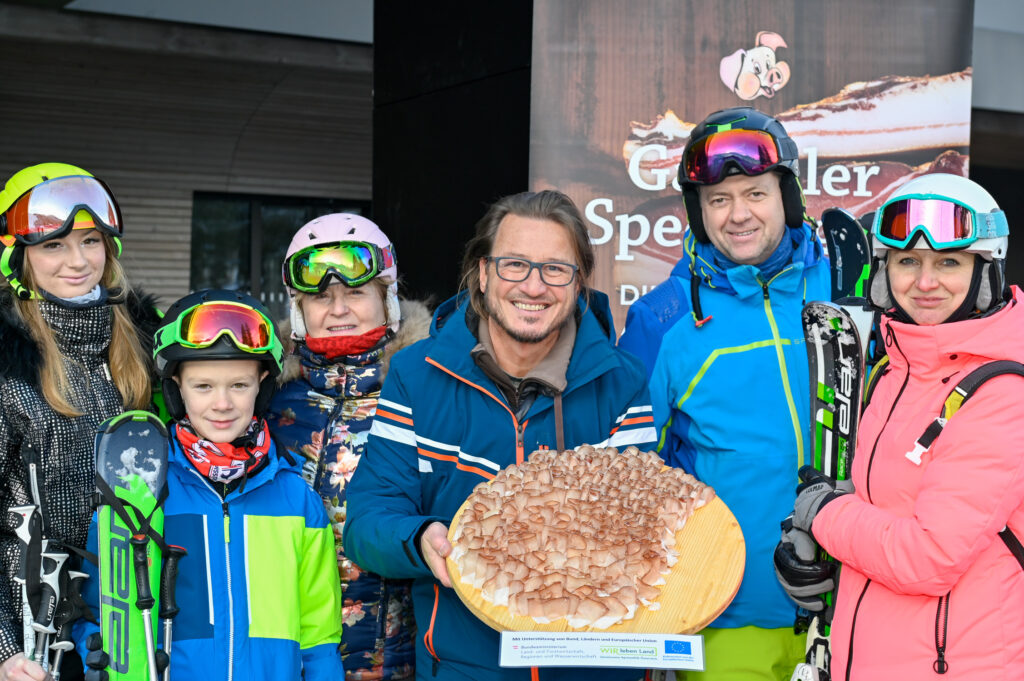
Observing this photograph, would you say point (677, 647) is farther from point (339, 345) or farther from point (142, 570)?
point (339, 345)

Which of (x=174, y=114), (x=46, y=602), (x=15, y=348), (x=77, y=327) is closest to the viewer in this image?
(x=46, y=602)

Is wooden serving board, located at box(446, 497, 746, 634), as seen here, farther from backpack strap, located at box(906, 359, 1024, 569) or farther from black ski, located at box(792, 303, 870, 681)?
backpack strap, located at box(906, 359, 1024, 569)

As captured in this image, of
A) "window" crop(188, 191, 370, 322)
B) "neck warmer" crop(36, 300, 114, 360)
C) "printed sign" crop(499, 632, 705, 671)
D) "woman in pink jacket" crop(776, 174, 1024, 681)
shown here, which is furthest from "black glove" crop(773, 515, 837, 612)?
"window" crop(188, 191, 370, 322)

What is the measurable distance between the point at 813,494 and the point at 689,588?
41 cm

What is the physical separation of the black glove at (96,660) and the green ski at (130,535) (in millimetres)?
24


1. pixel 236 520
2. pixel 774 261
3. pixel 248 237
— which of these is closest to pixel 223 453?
pixel 236 520

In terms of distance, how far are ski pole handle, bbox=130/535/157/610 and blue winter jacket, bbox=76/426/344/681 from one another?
11 centimetres

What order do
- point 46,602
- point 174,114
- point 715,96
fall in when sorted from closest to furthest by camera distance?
point 46,602 → point 715,96 → point 174,114

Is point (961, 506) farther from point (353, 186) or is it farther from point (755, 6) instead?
point (353, 186)

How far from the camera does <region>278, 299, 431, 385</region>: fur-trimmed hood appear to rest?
10.2ft

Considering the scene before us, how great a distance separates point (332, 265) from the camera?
3.17 m

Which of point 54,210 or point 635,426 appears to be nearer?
point 635,426

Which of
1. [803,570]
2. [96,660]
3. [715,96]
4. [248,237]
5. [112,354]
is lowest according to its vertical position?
[96,660]

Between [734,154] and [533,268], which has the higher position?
[734,154]
